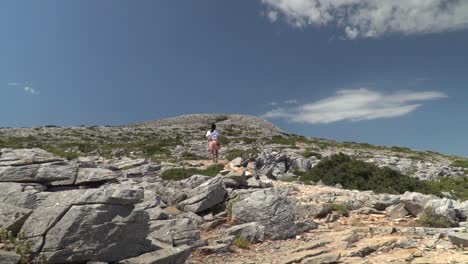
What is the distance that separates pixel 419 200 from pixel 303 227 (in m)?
5.17

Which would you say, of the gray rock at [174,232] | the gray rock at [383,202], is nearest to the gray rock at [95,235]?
the gray rock at [174,232]

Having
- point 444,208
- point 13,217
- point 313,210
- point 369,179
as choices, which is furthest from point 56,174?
point 369,179

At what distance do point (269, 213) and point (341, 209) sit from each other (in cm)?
337

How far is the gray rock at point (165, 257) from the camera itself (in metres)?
10.2

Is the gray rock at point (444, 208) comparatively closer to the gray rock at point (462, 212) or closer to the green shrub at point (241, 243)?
the gray rock at point (462, 212)

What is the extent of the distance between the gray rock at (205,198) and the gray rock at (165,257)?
490 cm

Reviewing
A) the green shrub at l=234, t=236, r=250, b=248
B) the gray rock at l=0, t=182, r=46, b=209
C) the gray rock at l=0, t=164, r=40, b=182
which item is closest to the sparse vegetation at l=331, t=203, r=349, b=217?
the green shrub at l=234, t=236, r=250, b=248

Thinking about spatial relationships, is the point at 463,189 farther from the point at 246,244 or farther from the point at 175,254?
the point at 175,254

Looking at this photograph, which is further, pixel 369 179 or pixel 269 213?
pixel 369 179

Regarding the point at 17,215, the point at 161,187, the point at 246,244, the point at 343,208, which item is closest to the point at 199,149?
the point at 161,187

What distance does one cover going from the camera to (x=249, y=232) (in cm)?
1394

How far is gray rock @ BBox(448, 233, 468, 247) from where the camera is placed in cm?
1072

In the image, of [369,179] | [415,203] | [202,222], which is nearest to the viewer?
[202,222]

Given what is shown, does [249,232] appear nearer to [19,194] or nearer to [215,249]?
[215,249]
